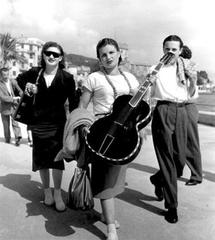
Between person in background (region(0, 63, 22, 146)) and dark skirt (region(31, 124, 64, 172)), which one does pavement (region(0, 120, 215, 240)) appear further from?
person in background (region(0, 63, 22, 146))

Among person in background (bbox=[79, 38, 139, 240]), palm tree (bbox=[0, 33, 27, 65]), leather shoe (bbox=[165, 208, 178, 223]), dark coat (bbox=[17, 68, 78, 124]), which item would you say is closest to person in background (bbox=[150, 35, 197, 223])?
leather shoe (bbox=[165, 208, 178, 223])

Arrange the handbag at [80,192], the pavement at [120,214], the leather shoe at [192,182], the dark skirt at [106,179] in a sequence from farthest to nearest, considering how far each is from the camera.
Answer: the leather shoe at [192,182]
the pavement at [120,214]
the dark skirt at [106,179]
the handbag at [80,192]

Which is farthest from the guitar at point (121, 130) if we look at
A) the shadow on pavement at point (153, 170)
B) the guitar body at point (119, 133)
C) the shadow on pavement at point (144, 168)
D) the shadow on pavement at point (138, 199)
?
the shadow on pavement at point (144, 168)

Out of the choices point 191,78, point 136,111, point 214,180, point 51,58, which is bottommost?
point 214,180

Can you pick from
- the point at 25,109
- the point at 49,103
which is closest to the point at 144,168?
the point at 49,103

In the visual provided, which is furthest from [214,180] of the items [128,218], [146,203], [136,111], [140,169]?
[136,111]

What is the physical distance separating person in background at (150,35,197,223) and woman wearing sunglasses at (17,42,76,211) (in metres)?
0.93

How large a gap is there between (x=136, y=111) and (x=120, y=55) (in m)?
0.64

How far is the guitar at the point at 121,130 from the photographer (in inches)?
104

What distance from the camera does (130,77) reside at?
314 centimetres

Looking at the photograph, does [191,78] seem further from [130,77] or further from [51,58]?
[51,58]

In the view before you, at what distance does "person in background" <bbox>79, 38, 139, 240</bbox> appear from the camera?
2.95 meters

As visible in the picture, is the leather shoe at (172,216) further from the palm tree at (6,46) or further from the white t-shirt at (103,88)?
the palm tree at (6,46)

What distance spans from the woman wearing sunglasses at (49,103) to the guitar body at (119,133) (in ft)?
3.15
